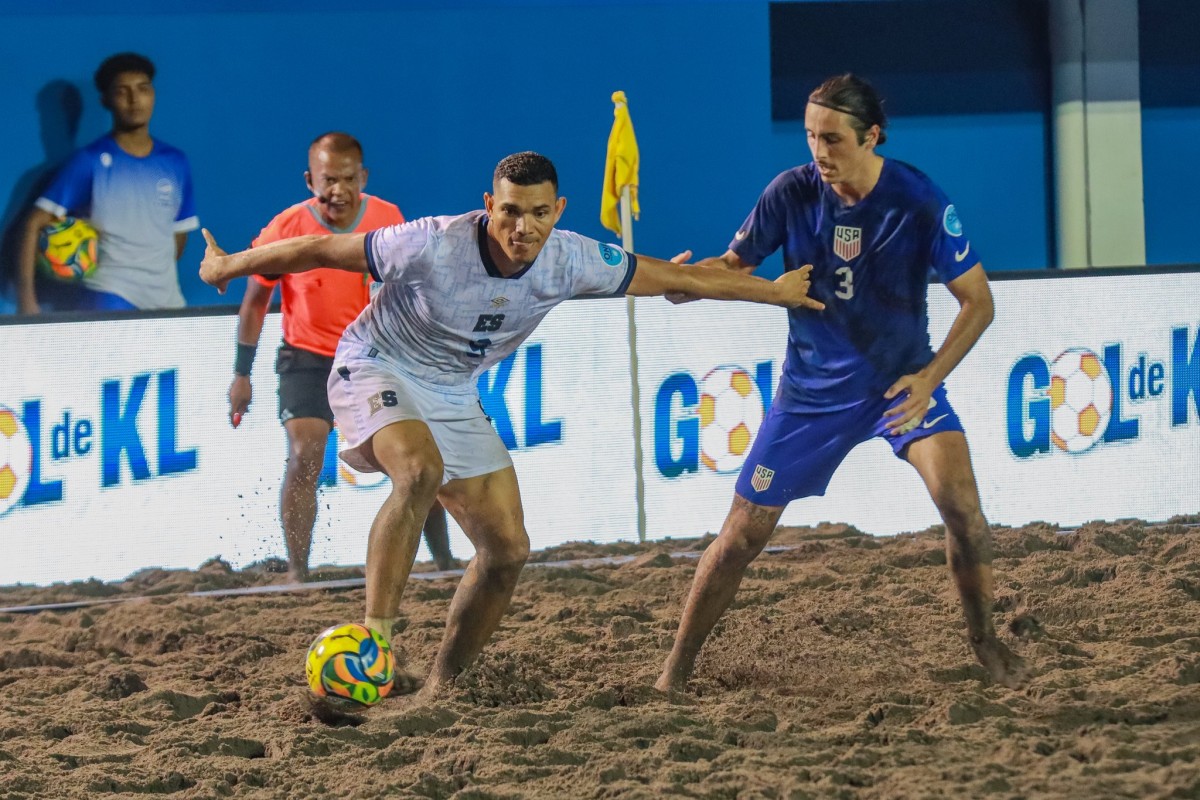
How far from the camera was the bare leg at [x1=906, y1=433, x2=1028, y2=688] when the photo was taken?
5158 millimetres

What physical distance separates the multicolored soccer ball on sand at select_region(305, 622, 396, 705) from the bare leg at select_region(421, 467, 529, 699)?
0.70m

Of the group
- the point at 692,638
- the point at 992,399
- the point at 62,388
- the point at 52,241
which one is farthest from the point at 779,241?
the point at 52,241

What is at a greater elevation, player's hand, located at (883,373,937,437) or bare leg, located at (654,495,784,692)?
player's hand, located at (883,373,937,437)

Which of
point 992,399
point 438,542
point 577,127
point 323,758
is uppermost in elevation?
point 577,127

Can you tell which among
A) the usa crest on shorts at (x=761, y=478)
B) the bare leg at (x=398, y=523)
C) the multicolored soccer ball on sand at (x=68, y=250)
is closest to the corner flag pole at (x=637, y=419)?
the usa crest on shorts at (x=761, y=478)

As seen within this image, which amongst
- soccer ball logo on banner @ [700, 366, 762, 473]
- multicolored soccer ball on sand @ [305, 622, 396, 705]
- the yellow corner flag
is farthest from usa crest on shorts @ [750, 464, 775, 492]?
the yellow corner flag

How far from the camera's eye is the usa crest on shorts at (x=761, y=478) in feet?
17.5

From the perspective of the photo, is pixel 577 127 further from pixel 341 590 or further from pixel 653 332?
pixel 341 590

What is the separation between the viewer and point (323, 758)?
15.6 ft

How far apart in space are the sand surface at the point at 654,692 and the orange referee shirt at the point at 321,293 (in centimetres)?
128

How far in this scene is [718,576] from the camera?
211 inches

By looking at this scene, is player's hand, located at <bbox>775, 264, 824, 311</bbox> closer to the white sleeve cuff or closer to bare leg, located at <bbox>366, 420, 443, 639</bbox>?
bare leg, located at <bbox>366, 420, 443, 639</bbox>

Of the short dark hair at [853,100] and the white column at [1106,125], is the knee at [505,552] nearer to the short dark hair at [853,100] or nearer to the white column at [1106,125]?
the short dark hair at [853,100]

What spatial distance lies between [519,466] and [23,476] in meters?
2.53
